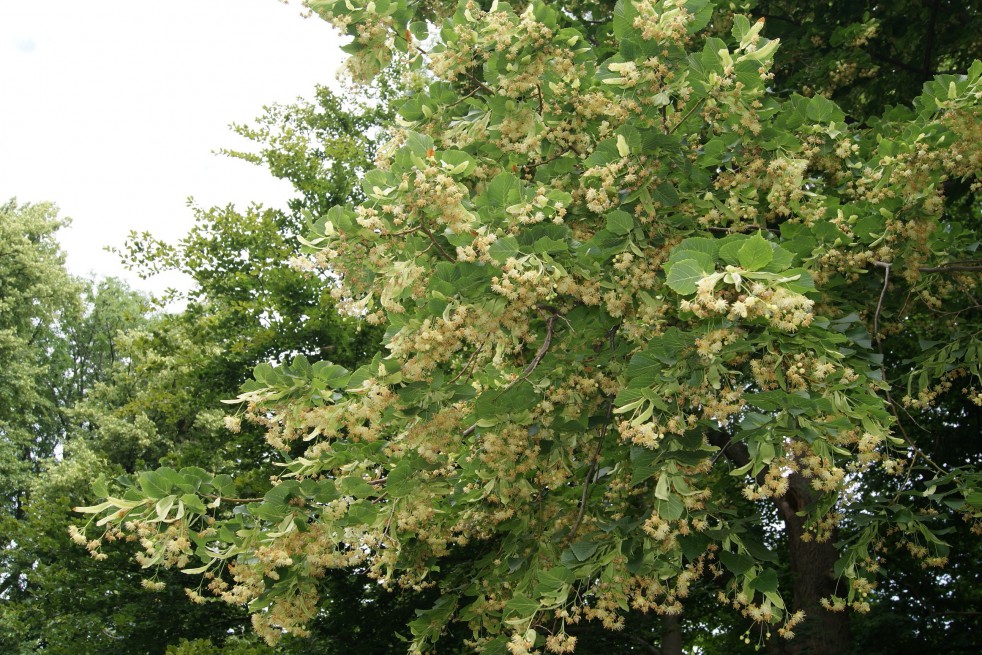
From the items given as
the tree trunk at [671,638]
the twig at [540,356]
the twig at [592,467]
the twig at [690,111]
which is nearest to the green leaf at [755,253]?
the twig at [690,111]

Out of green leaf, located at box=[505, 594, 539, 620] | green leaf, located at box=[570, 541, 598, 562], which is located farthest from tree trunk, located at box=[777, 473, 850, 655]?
green leaf, located at box=[505, 594, 539, 620]

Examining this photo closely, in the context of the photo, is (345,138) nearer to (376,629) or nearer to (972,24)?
(376,629)

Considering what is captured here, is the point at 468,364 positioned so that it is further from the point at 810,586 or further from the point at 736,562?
the point at 810,586

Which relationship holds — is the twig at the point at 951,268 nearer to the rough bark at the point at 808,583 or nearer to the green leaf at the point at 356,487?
the rough bark at the point at 808,583

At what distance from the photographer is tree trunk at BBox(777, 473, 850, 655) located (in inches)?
288

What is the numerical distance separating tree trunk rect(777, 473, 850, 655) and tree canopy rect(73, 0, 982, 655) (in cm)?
191

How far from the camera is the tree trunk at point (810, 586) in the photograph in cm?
732

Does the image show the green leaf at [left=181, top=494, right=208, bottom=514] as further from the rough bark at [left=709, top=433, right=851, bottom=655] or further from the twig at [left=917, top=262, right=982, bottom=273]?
the twig at [left=917, top=262, right=982, bottom=273]

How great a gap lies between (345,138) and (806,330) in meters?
11.0

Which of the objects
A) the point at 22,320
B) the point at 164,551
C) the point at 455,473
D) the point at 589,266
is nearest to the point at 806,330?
the point at 589,266

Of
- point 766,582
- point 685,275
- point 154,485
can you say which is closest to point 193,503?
point 154,485

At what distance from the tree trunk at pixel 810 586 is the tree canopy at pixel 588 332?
6.27 feet

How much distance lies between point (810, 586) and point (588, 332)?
4.07 meters

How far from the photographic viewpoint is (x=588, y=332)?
17.4ft
